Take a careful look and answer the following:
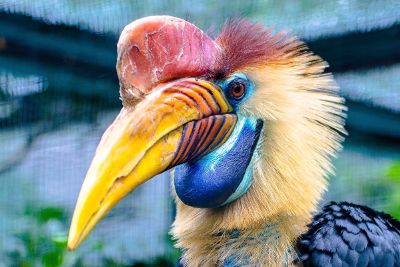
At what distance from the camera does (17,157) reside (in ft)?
12.9

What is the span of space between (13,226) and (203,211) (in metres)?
1.97

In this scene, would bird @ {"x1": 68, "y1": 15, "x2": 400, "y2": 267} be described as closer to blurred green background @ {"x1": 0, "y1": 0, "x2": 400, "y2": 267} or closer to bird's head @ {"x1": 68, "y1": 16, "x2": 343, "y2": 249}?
bird's head @ {"x1": 68, "y1": 16, "x2": 343, "y2": 249}

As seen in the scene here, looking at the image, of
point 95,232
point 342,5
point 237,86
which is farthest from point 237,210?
point 95,232

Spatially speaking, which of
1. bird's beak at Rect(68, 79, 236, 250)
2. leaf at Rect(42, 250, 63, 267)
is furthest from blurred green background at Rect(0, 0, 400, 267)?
bird's beak at Rect(68, 79, 236, 250)

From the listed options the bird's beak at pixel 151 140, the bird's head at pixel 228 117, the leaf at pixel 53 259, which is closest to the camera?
the bird's beak at pixel 151 140

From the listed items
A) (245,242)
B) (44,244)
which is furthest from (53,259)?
(245,242)

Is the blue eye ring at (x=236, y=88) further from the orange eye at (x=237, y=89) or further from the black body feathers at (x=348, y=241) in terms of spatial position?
the black body feathers at (x=348, y=241)

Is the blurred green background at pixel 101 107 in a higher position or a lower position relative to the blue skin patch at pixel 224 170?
lower

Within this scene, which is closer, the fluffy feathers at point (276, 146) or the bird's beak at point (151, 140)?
the bird's beak at point (151, 140)

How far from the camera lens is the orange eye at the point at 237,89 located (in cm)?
215

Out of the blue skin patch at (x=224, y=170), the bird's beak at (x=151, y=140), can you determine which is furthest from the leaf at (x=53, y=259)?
the bird's beak at (x=151, y=140)

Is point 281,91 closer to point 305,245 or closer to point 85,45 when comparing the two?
point 305,245

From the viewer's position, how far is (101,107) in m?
3.85

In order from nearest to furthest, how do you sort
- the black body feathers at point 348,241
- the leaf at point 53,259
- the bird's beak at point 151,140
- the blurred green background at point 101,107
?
1. the bird's beak at point 151,140
2. the black body feathers at point 348,241
3. the blurred green background at point 101,107
4. the leaf at point 53,259
